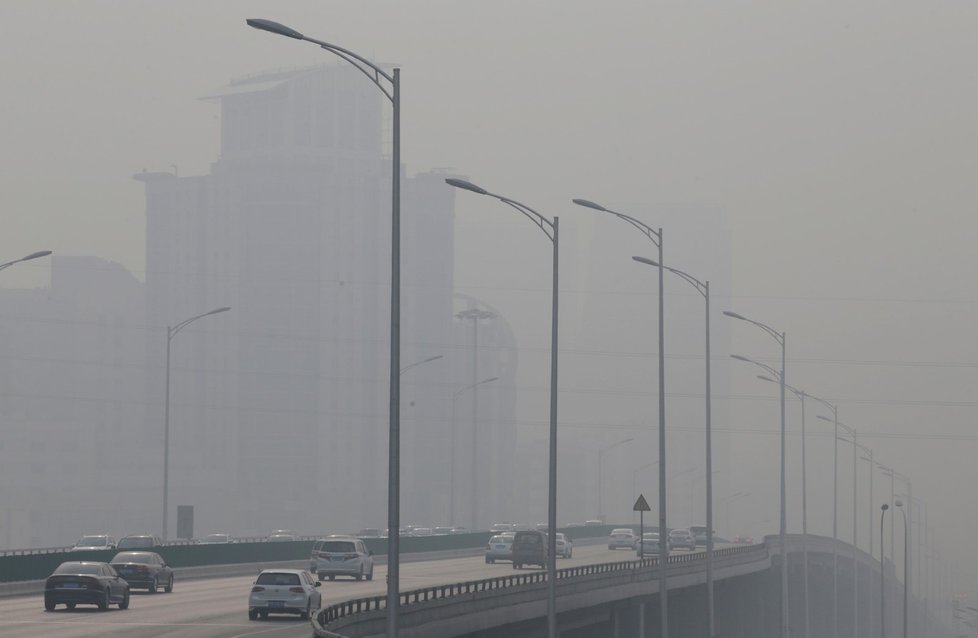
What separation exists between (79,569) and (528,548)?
35.8m

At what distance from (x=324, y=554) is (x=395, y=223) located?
3846 centimetres

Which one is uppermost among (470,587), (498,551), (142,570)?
(142,570)

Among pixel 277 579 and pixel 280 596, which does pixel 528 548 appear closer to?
pixel 277 579

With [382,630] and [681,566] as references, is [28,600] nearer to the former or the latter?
[382,630]

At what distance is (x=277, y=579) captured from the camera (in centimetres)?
4138

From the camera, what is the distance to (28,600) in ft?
161

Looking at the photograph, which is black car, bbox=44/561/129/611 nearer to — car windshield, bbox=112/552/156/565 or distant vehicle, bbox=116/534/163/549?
car windshield, bbox=112/552/156/565

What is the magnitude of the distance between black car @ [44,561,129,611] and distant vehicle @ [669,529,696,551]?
69356mm

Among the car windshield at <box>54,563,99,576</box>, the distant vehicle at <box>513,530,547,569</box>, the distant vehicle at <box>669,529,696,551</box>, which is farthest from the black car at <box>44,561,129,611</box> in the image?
the distant vehicle at <box>669,529,696,551</box>

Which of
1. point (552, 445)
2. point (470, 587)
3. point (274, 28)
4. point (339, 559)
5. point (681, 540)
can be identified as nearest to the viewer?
point (274, 28)

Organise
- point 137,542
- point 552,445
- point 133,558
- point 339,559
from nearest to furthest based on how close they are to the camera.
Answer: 1. point 552,445
2. point 133,558
3. point 339,559
4. point 137,542

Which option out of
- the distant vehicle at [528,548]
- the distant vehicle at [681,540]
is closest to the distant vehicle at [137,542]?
the distant vehicle at [528,548]

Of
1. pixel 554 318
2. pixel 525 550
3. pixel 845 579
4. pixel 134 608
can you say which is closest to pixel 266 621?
pixel 134 608

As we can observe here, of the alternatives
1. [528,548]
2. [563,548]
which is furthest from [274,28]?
[563,548]
